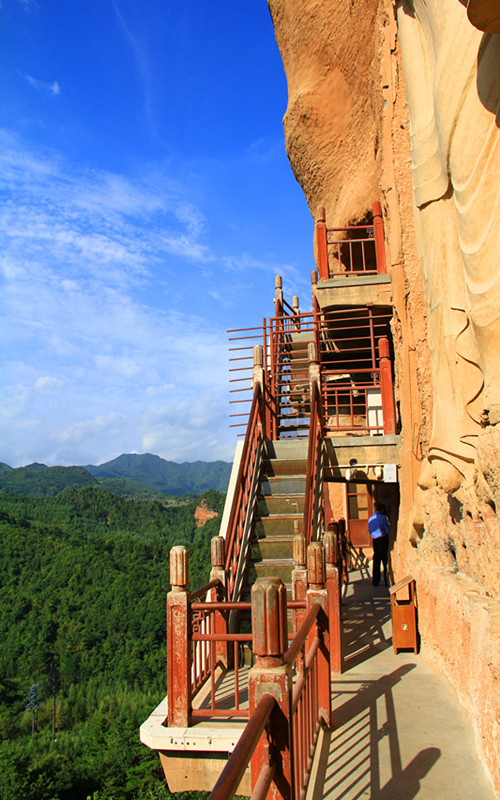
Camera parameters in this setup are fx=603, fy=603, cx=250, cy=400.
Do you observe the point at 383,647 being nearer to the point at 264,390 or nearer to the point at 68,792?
the point at 264,390

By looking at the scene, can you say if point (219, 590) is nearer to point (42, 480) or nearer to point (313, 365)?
point (313, 365)

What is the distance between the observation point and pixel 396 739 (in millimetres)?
3773

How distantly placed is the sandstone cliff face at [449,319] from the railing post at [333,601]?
0.80m

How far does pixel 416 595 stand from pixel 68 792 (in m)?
32.4

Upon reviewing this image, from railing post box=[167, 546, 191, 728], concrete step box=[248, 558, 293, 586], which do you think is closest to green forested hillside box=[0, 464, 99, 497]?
concrete step box=[248, 558, 293, 586]

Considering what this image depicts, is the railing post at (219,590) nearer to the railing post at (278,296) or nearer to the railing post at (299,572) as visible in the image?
the railing post at (299,572)

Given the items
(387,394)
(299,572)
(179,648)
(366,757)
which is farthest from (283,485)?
(366,757)

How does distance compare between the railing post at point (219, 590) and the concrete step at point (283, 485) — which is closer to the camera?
the railing post at point (219, 590)

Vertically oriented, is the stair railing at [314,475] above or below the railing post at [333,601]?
above

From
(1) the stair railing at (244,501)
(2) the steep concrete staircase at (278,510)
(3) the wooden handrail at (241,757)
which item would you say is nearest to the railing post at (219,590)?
(1) the stair railing at (244,501)

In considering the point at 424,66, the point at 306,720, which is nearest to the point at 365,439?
the point at 424,66

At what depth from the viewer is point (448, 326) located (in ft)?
15.5

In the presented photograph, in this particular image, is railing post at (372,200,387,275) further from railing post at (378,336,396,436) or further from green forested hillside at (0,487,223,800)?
green forested hillside at (0,487,223,800)

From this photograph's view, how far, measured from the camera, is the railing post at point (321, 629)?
393 cm
